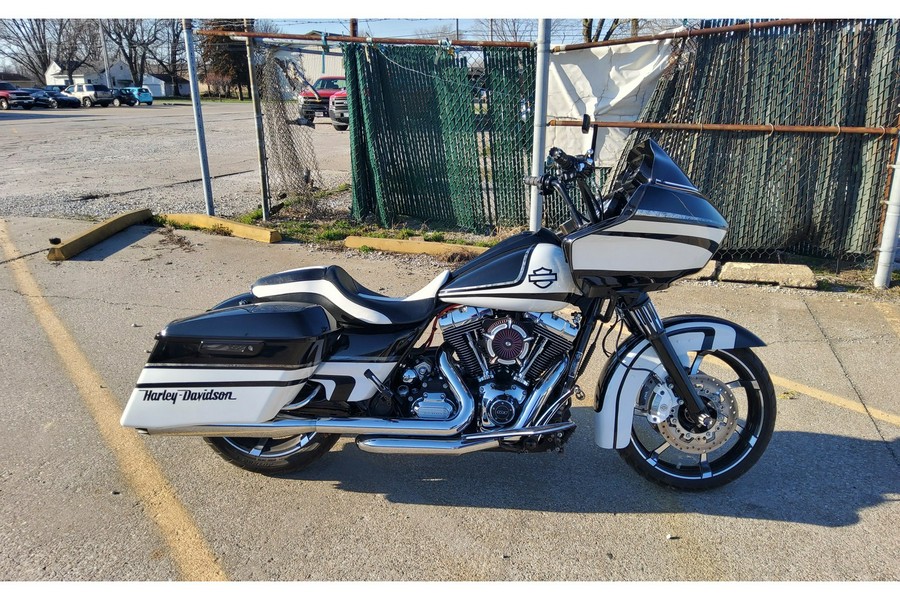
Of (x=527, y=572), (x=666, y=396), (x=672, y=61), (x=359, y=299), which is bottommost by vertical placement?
(x=527, y=572)

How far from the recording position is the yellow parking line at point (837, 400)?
4.01 metres

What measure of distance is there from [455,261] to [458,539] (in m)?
4.41

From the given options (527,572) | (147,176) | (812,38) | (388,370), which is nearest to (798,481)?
(527,572)

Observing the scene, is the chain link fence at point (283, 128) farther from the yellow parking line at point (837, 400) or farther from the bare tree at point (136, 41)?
the bare tree at point (136, 41)

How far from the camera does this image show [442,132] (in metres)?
7.84

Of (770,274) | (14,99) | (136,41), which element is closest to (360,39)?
(770,274)

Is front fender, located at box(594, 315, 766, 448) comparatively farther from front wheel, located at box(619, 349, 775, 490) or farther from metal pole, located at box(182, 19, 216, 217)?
metal pole, located at box(182, 19, 216, 217)

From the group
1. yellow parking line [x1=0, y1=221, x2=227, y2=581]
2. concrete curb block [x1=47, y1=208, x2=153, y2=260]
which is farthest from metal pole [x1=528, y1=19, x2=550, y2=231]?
concrete curb block [x1=47, y1=208, x2=153, y2=260]

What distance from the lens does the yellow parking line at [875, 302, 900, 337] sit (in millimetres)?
5453

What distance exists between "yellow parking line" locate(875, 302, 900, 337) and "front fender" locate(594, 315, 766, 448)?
317 cm

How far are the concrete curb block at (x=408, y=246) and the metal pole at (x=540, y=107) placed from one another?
2.60 ft

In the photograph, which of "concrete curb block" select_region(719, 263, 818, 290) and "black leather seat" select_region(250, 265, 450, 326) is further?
"concrete curb block" select_region(719, 263, 818, 290)

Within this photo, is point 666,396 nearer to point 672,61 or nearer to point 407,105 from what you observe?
point 672,61

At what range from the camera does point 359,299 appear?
123 inches
